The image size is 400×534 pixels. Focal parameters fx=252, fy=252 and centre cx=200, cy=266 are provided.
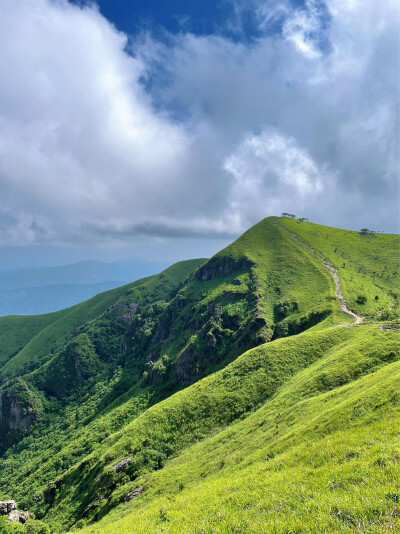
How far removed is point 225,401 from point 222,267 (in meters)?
110

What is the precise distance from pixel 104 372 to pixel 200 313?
9571 cm

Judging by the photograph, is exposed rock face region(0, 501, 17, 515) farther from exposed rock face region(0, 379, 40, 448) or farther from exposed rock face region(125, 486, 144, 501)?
exposed rock face region(0, 379, 40, 448)

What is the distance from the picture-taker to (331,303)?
301 ft

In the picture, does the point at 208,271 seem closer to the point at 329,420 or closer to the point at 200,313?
the point at 200,313

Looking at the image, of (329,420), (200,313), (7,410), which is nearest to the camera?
(329,420)

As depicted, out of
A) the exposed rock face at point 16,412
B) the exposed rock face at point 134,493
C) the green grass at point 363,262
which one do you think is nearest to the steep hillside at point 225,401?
the exposed rock face at point 134,493

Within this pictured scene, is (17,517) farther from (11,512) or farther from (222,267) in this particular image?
(222,267)

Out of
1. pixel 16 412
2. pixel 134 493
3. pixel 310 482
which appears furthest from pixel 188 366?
pixel 16 412

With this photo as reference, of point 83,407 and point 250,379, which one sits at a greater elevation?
point 250,379

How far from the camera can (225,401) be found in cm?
6088

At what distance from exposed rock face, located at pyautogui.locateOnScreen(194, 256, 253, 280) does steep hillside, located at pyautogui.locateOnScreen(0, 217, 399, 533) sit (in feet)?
3.35

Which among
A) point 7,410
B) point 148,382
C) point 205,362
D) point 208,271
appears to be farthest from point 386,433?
point 7,410

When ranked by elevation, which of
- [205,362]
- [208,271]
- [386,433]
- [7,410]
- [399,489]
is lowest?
[7,410]

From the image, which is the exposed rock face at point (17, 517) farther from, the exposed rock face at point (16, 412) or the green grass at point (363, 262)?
the exposed rock face at point (16, 412)
